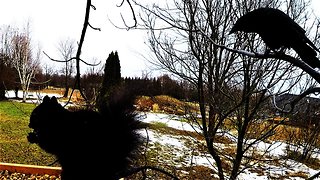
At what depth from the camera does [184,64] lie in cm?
352

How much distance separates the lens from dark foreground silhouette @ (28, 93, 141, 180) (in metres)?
0.28

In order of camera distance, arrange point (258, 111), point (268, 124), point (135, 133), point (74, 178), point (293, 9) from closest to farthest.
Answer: point (74, 178) < point (135, 133) < point (293, 9) < point (258, 111) < point (268, 124)

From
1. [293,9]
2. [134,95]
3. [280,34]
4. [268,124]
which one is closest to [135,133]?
[134,95]

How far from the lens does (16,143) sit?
6066mm

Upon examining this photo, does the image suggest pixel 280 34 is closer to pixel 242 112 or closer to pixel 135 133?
pixel 135 133

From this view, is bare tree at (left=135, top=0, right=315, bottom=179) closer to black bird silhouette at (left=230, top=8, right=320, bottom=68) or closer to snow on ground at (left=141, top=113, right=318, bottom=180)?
snow on ground at (left=141, top=113, right=318, bottom=180)

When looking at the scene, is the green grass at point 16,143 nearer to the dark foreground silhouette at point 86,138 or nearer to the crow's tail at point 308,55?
the dark foreground silhouette at point 86,138

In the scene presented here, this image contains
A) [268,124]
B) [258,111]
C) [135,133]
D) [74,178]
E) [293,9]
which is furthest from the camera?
[268,124]

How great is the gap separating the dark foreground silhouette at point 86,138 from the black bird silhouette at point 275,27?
15cm

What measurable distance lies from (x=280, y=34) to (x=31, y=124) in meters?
0.27

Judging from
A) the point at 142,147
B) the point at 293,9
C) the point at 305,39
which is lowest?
the point at 142,147

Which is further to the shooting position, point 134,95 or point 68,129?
point 134,95

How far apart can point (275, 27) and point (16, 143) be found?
644cm

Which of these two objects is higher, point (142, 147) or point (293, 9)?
point (293, 9)
